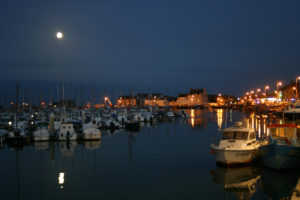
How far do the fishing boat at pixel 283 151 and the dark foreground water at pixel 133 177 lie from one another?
0.58m

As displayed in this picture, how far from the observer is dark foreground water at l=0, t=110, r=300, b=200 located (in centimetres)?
1786

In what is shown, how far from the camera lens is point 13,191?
18844mm

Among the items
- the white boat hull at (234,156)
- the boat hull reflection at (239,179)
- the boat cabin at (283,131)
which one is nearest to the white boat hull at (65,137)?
the boat hull reflection at (239,179)

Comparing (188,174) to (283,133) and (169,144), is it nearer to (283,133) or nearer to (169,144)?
(283,133)

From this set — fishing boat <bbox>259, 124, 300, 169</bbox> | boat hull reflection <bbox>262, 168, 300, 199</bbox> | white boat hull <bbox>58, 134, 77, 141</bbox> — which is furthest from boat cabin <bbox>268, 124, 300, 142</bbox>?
white boat hull <bbox>58, 134, 77, 141</bbox>

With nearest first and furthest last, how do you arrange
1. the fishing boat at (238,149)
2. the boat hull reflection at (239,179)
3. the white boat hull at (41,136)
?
the boat hull reflection at (239,179) → the fishing boat at (238,149) → the white boat hull at (41,136)

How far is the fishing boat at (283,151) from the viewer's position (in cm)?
1982

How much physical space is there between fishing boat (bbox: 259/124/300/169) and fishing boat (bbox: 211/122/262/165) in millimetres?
827

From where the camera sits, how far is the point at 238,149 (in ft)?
70.2

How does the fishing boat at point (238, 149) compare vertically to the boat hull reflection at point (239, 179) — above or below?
above

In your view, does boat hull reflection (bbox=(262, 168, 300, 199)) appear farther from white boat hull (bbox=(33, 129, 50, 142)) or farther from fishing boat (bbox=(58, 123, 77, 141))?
white boat hull (bbox=(33, 129, 50, 142))

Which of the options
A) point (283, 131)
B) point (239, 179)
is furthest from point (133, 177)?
point (283, 131)

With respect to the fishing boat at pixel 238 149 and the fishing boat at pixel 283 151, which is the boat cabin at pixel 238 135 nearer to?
the fishing boat at pixel 238 149

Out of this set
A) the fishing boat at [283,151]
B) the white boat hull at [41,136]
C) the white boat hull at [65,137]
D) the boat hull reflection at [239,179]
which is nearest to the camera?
the boat hull reflection at [239,179]
